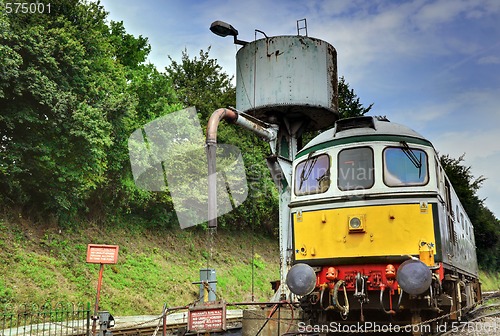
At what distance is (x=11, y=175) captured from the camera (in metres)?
17.0

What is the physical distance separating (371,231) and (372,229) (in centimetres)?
4

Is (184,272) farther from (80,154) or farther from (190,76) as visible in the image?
(190,76)

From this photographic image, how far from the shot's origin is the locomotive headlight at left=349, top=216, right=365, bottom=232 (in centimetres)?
900

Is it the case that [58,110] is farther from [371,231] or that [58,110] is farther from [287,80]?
[371,231]

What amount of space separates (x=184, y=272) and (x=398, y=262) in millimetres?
16413

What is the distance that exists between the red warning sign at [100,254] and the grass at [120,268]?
6.23m

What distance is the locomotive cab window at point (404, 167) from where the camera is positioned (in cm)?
916

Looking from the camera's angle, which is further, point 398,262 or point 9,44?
point 9,44

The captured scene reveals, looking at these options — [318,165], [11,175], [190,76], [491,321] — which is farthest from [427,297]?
[190,76]

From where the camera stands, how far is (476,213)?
43.6 m

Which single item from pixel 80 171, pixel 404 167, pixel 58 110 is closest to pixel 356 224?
pixel 404 167

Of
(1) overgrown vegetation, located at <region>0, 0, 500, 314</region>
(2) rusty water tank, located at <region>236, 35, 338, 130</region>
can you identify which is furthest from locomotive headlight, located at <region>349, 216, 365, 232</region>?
(1) overgrown vegetation, located at <region>0, 0, 500, 314</region>

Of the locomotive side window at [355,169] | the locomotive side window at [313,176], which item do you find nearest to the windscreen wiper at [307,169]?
the locomotive side window at [313,176]

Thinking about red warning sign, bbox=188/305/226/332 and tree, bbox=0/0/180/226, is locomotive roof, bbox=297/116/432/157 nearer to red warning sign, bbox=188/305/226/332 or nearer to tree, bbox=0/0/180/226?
red warning sign, bbox=188/305/226/332
